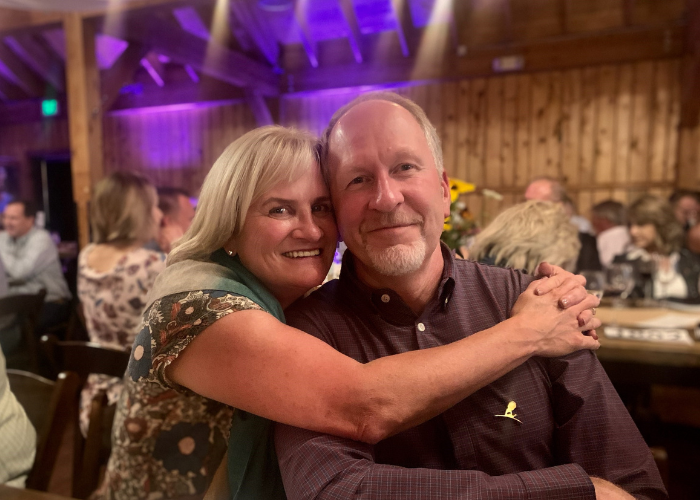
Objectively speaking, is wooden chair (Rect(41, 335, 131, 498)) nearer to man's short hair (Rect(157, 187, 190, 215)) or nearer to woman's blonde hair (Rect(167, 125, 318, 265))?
woman's blonde hair (Rect(167, 125, 318, 265))

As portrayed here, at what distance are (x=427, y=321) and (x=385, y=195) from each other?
323mm

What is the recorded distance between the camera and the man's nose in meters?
1.20

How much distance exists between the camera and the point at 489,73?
7.58 meters

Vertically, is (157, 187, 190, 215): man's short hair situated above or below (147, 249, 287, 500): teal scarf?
above

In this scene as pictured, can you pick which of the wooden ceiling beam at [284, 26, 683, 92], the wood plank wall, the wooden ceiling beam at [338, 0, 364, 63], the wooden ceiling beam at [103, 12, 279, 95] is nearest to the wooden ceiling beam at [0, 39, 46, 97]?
the wooden ceiling beam at [103, 12, 279, 95]

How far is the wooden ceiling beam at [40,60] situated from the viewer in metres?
8.84

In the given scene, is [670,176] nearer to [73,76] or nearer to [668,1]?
[668,1]

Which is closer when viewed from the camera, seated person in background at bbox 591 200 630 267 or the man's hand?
the man's hand

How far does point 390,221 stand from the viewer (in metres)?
1.22

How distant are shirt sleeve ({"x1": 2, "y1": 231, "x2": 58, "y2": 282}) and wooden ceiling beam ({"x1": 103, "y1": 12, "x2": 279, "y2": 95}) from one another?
2.10 meters

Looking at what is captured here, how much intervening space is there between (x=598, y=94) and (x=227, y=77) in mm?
5223

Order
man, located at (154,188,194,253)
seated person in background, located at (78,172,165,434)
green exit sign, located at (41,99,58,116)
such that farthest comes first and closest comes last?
green exit sign, located at (41,99,58,116) → man, located at (154,188,194,253) → seated person in background, located at (78,172,165,434)

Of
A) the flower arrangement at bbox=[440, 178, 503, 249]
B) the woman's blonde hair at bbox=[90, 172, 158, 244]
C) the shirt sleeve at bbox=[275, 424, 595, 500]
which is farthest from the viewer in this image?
the woman's blonde hair at bbox=[90, 172, 158, 244]

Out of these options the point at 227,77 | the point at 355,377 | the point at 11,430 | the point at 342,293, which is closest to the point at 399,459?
the point at 355,377
